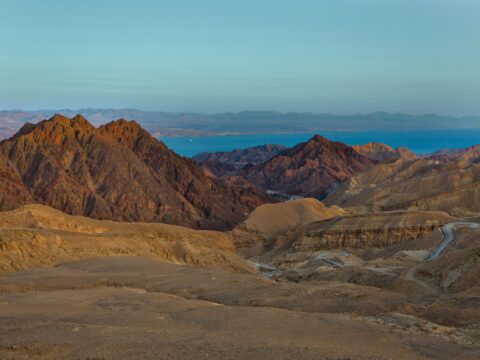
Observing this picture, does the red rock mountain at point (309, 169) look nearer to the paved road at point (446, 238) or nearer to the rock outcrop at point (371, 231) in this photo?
the rock outcrop at point (371, 231)

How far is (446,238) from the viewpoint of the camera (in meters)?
52.6

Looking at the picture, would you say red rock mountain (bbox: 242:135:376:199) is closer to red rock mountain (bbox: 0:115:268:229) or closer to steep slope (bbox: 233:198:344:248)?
red rock mountain (bbox: 0:115:268:229)

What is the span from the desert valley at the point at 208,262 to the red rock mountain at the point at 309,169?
1137 inches

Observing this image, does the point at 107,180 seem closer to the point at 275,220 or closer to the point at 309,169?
the point at 275,220

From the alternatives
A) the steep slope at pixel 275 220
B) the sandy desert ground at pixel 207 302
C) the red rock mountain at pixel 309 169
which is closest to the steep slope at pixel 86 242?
the sandy desert ground at pixel 207 302

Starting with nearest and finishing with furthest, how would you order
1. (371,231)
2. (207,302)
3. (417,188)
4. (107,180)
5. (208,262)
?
(207,302)
(208,262)
(371,231)
(107,180)
(417,188)

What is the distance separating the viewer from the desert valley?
17.3 m

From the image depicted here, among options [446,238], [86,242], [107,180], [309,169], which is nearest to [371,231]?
[446,238]

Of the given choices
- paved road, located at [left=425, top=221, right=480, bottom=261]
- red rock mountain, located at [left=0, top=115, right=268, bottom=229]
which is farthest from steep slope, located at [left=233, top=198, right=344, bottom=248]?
paved road, located at [left=425, top=221, right=480, bottom=261]

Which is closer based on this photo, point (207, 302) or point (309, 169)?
point (207, 302)

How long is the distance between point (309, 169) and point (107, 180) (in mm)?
74423

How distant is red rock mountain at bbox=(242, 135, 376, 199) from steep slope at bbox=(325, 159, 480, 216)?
811 inches

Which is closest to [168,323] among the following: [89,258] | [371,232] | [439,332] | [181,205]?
[439,332]

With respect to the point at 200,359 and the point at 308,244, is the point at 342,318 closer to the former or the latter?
the point at 200,359
